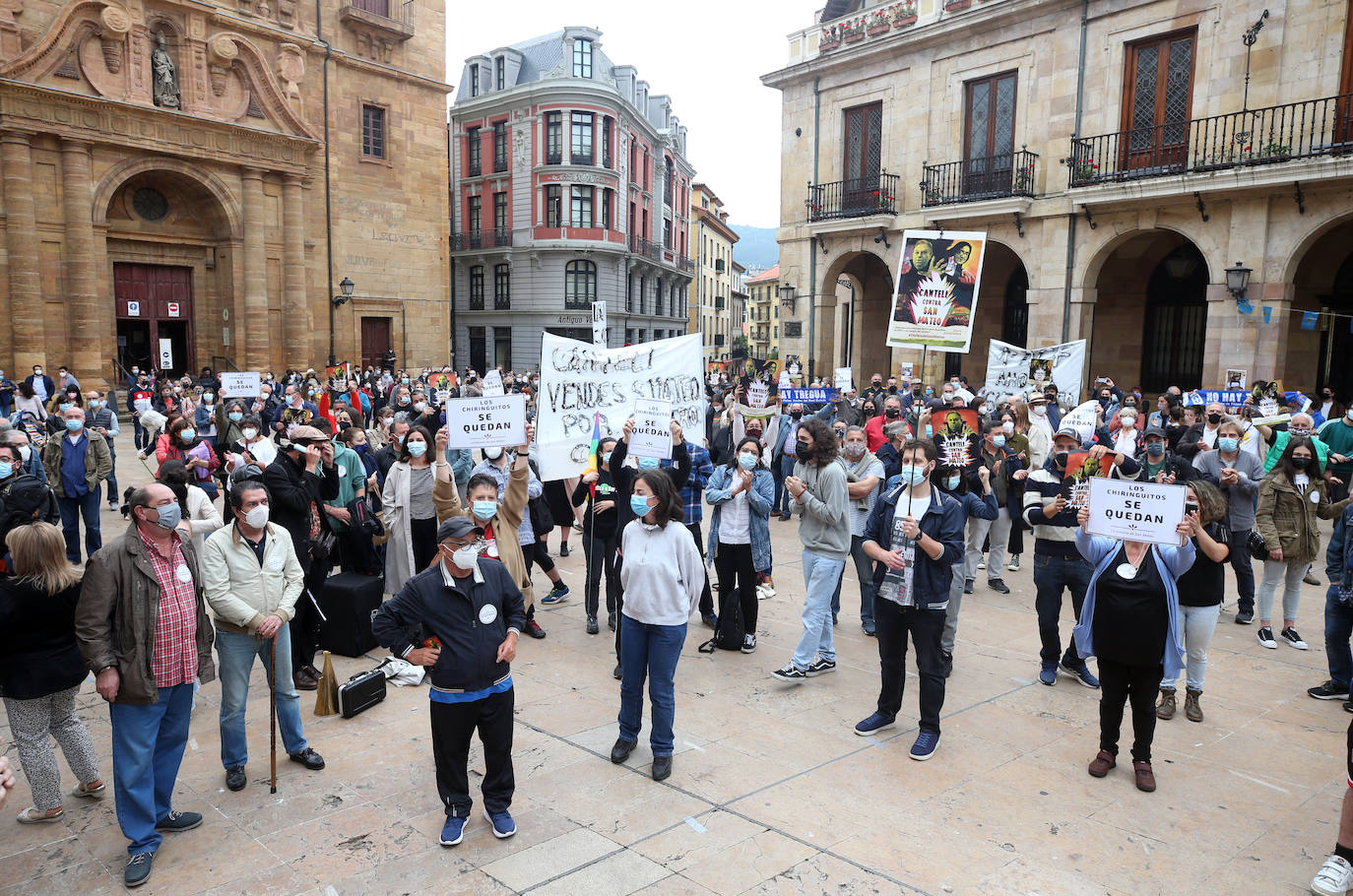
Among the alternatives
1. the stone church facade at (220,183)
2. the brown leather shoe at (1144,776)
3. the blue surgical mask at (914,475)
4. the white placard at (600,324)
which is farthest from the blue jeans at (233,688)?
the stone church facade at (220,183)

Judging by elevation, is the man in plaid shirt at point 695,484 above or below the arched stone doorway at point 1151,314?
below

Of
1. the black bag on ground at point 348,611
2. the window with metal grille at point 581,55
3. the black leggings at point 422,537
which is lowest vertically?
the black bag on ground at point 348,611

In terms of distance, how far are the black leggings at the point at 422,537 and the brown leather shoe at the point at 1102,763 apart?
5.67 meters

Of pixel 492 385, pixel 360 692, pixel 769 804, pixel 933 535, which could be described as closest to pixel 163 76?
pixel 492 385

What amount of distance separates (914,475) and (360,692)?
4.30m

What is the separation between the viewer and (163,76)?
83.5 ft

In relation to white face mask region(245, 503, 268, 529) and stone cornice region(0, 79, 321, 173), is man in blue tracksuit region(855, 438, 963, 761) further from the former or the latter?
stone cornice region(0, 79, 321, 173)

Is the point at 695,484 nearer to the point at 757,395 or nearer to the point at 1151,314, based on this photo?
the point at 757,395

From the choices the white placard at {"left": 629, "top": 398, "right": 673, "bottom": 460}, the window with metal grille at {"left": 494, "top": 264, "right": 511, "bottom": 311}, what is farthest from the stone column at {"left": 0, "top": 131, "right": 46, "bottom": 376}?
the window with metal grille at {"left": 494, "top": 264, "right": 511, "bottom": 311}

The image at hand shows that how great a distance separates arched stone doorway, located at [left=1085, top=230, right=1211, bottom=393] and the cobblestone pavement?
16.7 meters

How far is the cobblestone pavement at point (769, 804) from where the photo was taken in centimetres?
431

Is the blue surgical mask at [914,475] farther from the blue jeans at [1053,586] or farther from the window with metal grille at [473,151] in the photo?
the window with metal grille at [473,151]

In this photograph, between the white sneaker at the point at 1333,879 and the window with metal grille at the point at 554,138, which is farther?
the window with metal grille at the point at 554,138

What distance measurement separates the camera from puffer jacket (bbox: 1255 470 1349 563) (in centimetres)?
758
